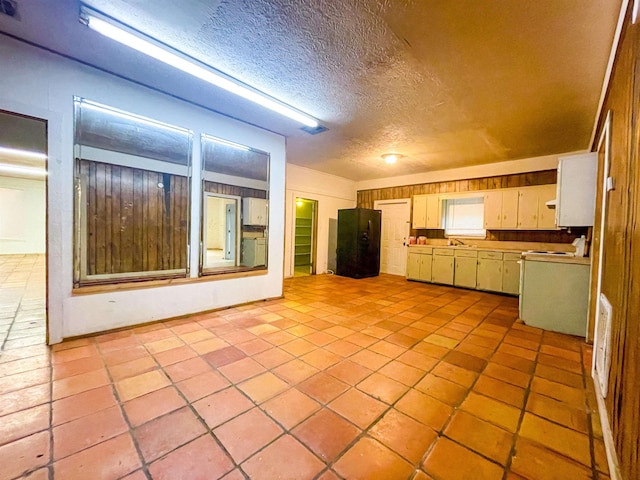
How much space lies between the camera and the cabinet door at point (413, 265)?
613 centimetres

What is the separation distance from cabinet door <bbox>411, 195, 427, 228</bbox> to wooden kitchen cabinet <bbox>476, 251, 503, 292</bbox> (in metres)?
1.50

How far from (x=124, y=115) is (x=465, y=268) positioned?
6.13 metres

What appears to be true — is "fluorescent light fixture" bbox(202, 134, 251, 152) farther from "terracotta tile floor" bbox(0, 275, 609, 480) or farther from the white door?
the white door

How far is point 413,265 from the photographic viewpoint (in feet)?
20.4

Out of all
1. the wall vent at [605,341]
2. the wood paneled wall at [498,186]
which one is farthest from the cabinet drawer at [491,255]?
the wall vent at [605,341]

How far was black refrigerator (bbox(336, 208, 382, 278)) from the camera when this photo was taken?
6414mm

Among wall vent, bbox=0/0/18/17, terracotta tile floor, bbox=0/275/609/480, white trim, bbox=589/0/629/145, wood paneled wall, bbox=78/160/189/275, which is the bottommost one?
terracotta tile floor, bbox=0/275/609/480

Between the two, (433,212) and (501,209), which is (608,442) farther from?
(433,212)

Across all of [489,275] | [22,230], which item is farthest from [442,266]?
[22,230]

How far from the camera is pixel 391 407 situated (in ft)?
5.54

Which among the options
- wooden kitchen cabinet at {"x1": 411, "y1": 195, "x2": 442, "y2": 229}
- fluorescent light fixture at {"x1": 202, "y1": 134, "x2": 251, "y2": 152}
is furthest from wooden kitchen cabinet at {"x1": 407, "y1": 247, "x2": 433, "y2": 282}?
fluorescent light fixture at {"x1": 202, "y1": 134, "x2": 251, "y2": 152}

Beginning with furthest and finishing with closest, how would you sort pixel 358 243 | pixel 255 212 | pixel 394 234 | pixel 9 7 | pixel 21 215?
pixel 21 215
pixel 394 234
pixel 358 243
pixel 255 212
pixel 9 7

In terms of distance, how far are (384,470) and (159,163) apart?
3588 mm

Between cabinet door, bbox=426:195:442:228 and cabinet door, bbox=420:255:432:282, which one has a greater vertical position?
cabinet door, bbox=426:195:442:228
